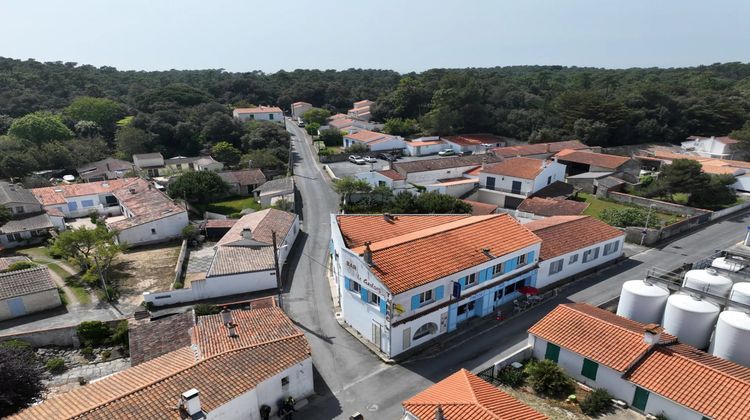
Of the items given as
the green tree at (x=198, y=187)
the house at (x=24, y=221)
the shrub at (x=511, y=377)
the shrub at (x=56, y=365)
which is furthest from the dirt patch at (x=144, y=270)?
the shrub at (x=511, y=377)

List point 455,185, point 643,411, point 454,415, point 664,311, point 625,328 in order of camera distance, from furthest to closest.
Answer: point 455,185 < point 664,311 < point 625,328 < point 643,411 < point 454,415

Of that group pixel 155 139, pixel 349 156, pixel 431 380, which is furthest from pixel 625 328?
pixel 155 139

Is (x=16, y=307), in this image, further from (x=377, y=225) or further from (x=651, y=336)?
(x=651, y=336)

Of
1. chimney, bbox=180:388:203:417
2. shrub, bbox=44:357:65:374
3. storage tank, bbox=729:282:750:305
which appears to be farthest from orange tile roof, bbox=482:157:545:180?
shrub, bbox=44:357:65:374

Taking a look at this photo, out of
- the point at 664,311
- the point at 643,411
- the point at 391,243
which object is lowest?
the point at 643,411

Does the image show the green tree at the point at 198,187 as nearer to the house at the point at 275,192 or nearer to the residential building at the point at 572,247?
the house at the point at 275,192

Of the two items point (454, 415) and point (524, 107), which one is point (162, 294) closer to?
point (454, 415)
